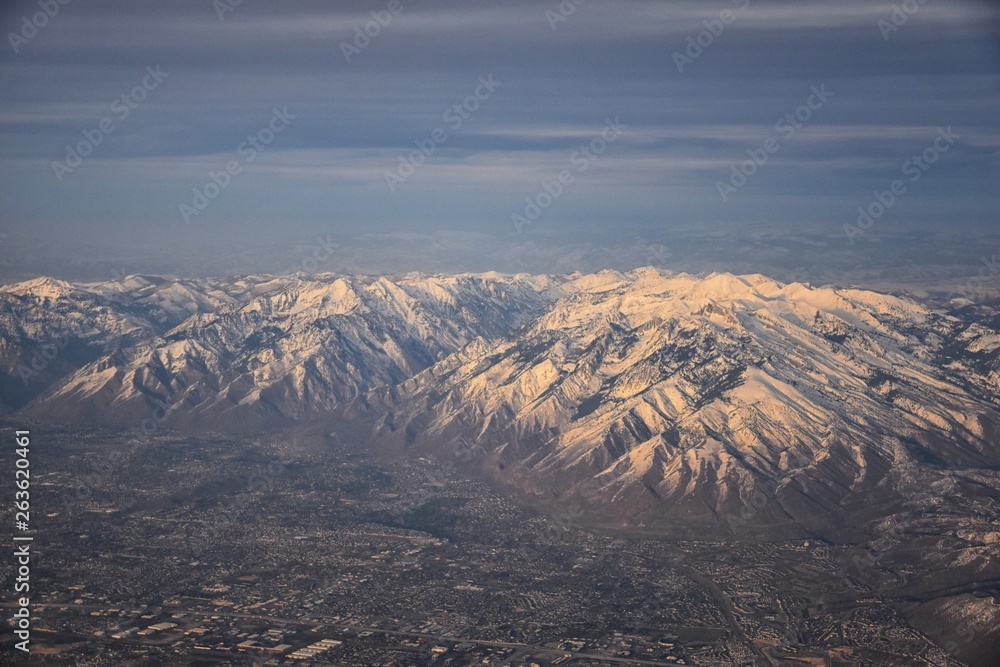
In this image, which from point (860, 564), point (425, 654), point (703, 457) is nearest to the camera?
point (425, 654)

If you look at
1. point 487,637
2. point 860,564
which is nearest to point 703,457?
point 860,564

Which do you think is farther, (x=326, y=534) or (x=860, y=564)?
(x=326, y=534)

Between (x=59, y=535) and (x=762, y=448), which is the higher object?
(x=762, y=448)

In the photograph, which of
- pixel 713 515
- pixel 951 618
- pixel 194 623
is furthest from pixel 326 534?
pixel 951 618

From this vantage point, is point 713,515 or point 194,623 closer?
point 194,623

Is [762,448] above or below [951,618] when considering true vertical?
above

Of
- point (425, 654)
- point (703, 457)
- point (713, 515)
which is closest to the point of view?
point (425, 654)

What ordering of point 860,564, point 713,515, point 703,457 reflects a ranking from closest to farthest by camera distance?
point 860,564 < point 713,515 < point 703,457

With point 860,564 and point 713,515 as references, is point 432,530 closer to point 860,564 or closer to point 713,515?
point 713,515

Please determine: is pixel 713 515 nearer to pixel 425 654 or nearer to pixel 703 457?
pixel 703 457
